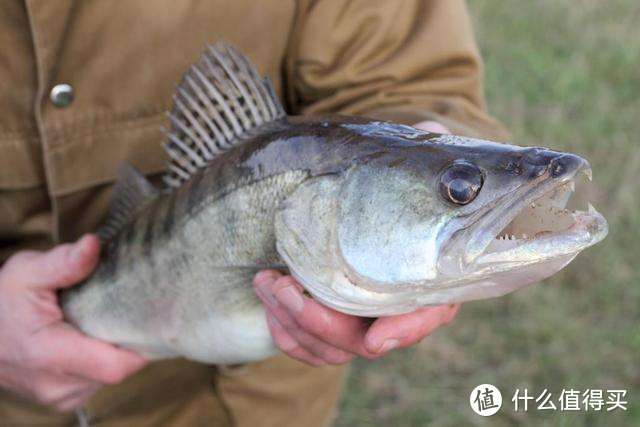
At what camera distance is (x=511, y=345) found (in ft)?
10.4

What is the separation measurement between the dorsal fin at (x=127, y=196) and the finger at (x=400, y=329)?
0.70 m

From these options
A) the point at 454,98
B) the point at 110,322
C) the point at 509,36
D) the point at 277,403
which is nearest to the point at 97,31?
the point at 110,322

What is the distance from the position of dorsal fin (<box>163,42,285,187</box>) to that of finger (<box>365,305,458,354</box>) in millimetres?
494

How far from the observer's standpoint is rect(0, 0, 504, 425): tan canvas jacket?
1.79m

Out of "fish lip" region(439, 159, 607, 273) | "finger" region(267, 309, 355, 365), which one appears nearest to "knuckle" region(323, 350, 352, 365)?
"finger" region(267, 309, 355, 365)

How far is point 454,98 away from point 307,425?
1065mm

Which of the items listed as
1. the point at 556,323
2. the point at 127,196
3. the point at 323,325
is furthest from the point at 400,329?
the point at 556,323

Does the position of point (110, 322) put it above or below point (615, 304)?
above

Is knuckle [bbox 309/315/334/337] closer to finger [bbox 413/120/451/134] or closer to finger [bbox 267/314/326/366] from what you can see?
finger [bbox 267/314/326/366]

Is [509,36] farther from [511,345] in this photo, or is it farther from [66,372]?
[66,372]

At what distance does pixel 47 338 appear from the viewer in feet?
6.28

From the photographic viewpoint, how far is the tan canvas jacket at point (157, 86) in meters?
1.79

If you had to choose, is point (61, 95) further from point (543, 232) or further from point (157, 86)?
point (543, 232)

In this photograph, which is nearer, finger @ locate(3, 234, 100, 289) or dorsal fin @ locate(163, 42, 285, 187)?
dorsal fin @ locate(163, 42, 285, 187)
